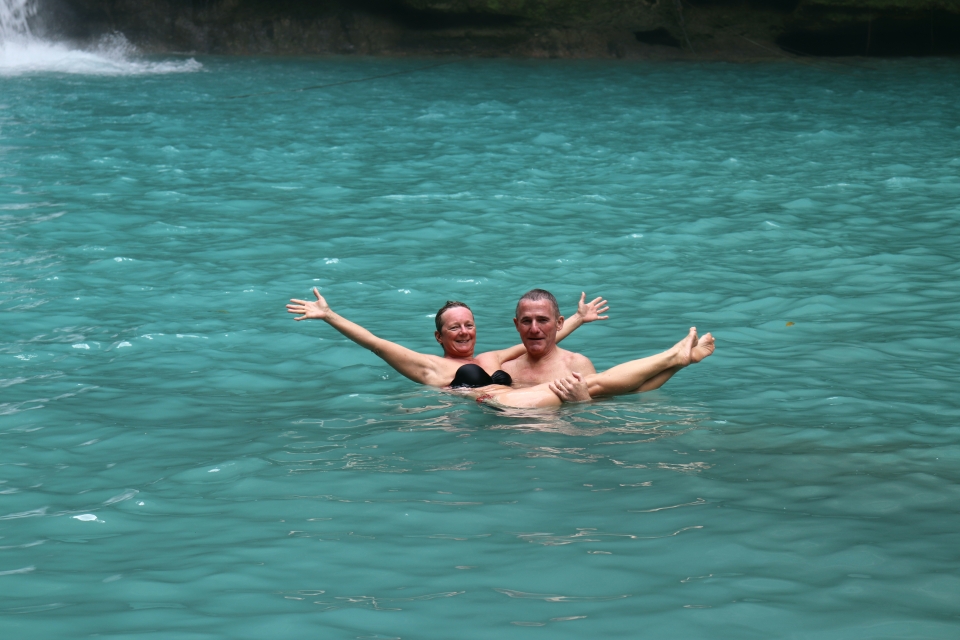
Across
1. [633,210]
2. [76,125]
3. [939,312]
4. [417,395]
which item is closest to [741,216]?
[633,210]

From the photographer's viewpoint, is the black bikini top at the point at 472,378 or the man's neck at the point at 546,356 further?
the man's neck at the point at 546,356

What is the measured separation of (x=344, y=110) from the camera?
17.3 m

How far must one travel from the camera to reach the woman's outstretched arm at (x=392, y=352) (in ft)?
21.5

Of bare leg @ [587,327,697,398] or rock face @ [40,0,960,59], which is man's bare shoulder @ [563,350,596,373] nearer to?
bare leg @ [587,327,697,398]

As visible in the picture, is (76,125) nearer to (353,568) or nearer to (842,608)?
(353,568)

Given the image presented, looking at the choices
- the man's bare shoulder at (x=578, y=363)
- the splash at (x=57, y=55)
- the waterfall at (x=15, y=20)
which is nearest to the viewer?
the man's bare shoulder at (x=578, y=363)

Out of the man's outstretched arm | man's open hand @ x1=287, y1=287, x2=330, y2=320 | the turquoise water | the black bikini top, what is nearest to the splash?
the turquoise water

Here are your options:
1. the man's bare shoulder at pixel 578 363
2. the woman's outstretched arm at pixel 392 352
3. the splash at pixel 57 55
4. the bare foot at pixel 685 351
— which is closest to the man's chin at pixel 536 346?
the man's bare shoulder at pixel 578 363

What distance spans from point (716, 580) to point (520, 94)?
15641mm

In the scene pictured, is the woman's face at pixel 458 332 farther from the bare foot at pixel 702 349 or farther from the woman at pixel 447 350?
the bare foot at pixel 702 349

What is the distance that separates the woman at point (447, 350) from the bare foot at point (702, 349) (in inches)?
36.4

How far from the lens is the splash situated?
21141 mm

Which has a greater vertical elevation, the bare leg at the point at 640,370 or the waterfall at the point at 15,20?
the waterfall at the point at 15,20

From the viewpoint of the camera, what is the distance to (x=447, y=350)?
274 inches
